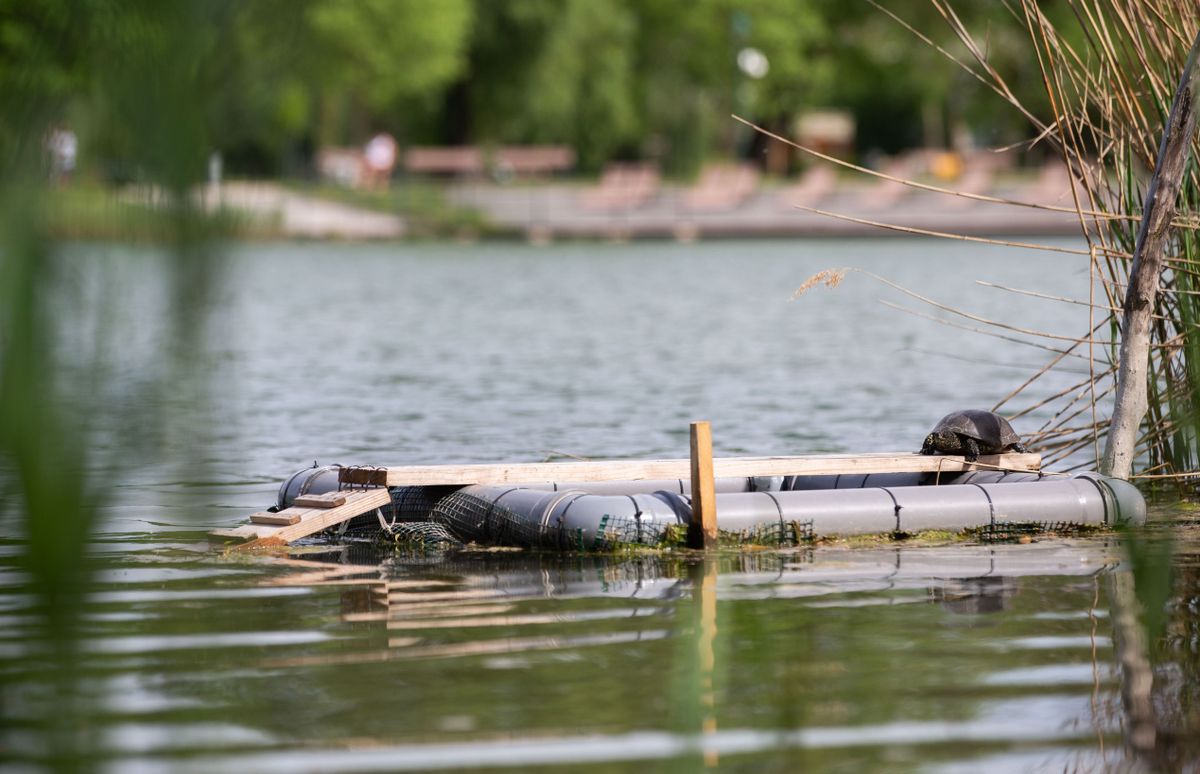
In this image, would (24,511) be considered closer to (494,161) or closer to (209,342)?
(209,342)

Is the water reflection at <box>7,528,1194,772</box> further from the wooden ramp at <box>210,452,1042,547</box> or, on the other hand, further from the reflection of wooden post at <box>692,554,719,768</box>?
the wooden ramp at <box>210,452,1042,547</box>

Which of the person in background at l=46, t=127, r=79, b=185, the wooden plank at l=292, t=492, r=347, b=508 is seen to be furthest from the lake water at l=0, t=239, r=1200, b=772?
the wooden plank at l=292, t=492, r=347, b=508

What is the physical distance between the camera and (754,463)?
10141mm

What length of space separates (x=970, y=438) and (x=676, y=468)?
69.2 inches

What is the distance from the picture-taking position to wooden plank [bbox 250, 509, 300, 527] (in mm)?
9742

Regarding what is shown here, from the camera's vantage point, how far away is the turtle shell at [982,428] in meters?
10.6

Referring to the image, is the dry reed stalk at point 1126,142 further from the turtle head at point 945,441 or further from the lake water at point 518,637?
the lake water at point 518,637

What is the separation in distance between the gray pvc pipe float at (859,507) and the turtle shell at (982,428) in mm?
546

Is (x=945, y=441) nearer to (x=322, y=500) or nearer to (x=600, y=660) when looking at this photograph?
(x=322, y=500)

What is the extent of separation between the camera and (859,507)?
9.69 meters

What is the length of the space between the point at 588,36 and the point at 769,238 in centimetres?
1046

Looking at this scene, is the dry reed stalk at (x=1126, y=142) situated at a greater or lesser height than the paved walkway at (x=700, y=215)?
lesser

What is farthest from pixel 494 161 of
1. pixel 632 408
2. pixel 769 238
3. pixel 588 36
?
pixel 632 408

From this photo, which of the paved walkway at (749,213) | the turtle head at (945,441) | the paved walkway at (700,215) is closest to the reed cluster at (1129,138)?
the turtle head at (945,441)
